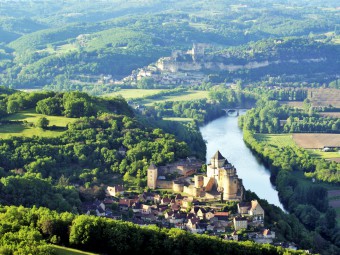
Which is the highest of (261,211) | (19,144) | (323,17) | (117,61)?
(323,17)

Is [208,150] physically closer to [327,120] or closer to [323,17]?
[327,120]

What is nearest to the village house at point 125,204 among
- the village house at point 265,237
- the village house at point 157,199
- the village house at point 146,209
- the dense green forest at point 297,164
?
the village house at point 146,209

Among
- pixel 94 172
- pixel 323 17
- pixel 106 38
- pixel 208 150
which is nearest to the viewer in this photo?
pixel 94 172

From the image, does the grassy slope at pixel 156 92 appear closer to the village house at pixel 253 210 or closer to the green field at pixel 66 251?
the village house at pixel 253 210

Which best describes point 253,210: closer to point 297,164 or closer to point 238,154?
point 297,164

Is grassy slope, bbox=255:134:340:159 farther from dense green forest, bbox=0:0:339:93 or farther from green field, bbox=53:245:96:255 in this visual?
green field, bbox=53:245:96:255

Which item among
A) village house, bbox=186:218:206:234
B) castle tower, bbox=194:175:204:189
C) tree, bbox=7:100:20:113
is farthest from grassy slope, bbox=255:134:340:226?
tree, bbox=7:100:20:113

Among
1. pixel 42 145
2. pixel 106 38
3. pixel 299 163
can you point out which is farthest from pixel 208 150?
pixel 106 38
